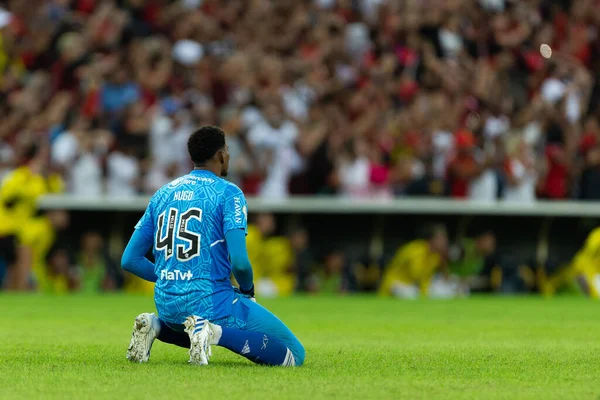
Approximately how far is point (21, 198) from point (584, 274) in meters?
9.27

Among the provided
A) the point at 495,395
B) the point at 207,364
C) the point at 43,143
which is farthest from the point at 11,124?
the point at 495,395

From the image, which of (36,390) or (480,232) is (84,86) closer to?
(480,232)

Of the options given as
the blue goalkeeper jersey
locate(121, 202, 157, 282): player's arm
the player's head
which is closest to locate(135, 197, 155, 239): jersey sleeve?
locate(121, 202, 157, 282): player's arm

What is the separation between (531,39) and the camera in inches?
872

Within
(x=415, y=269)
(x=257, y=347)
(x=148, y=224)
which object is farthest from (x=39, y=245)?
(x=257, y=347)

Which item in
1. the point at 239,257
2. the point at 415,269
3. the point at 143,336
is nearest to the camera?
the point at 239,257

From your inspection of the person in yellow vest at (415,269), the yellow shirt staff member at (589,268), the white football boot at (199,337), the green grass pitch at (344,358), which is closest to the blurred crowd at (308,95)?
the person in yellow vest at (415,269)

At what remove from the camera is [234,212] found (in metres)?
7.22

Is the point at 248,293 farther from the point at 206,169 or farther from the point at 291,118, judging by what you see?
the point at 291,118

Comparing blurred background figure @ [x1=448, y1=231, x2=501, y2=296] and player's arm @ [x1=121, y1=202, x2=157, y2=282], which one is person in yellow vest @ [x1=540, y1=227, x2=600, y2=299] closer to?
blurred background figure @ [x1=448, y1=231, x2=501, y2=296]

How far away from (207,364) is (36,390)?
1534mm

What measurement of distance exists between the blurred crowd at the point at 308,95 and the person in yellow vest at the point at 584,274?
120cm

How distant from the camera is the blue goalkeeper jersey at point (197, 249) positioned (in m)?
7.31

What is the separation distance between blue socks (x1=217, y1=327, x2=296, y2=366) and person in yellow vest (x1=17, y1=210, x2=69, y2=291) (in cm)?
1113
